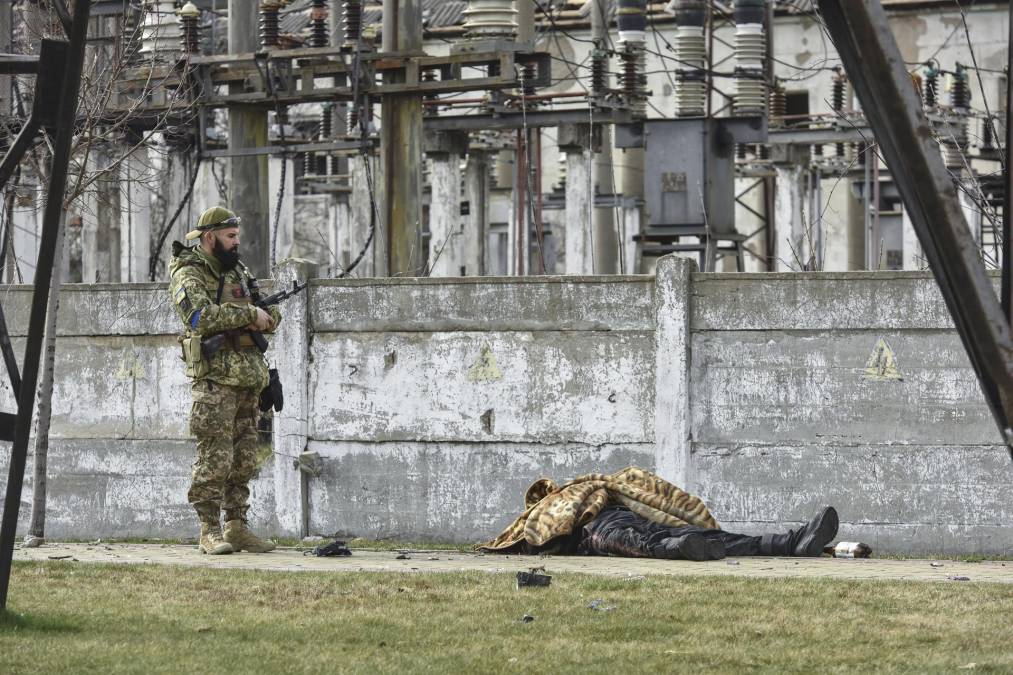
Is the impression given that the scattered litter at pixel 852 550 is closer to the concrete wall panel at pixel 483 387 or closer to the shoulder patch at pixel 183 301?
the concrete wall panel at pixel 483 387

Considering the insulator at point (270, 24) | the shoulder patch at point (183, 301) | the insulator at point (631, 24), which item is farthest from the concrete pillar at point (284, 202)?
the shoulder patch at point (183, 301)

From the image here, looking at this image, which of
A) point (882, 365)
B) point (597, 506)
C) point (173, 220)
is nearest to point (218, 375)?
point (597, 506)

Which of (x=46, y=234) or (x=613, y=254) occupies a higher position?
(x=613, y=254)

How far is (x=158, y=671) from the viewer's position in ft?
20.6

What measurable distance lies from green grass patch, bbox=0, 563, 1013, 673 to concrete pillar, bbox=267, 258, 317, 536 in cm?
353

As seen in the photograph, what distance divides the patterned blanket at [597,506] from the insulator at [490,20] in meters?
9.57

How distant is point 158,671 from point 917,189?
343cm

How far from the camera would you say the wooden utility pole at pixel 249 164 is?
20219 millimetres

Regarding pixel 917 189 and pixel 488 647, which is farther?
pixel 488 647

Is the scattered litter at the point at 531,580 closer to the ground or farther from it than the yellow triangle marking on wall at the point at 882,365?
closer to the ground

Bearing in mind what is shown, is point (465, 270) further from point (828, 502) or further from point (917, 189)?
point (917, 189)

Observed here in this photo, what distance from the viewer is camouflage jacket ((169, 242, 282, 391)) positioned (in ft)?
32.8

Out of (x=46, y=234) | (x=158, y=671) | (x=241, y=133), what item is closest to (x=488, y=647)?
(x=158, y=671)

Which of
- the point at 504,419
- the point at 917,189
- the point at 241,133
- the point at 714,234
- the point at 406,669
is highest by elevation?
the point at 241,133
